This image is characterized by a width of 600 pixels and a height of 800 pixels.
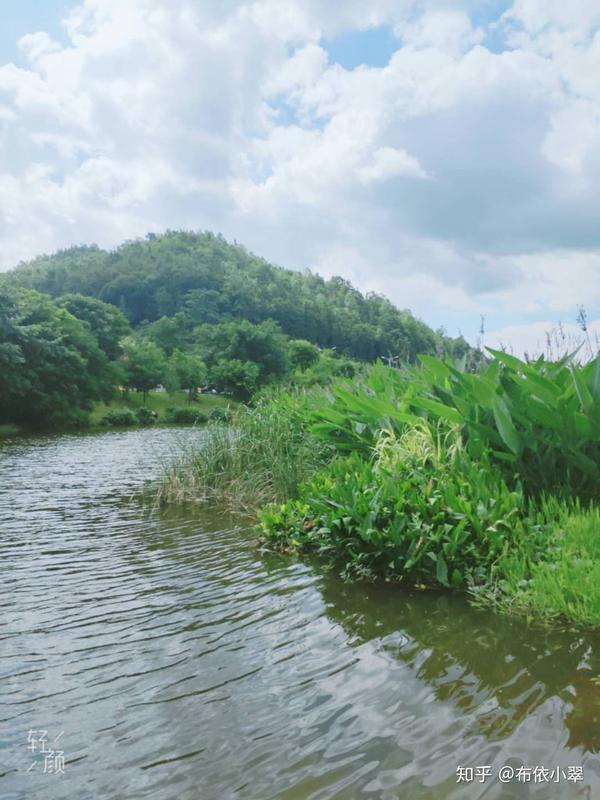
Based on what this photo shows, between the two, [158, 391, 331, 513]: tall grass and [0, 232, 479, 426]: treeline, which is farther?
[0, 232, 479, 426]: treeline

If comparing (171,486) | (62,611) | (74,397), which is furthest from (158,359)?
(62,611)

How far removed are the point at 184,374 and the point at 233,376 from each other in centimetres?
514

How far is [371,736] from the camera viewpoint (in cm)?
248

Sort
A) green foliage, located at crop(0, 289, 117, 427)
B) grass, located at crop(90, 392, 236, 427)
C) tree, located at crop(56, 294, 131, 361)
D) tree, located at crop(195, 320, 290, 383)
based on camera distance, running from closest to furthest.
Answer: green foliage, located at crop(0, 289, 117, 427) → grass, located at crop(90, 392, 236, 427) → tree, located at crop(56, 294, 131, 361) → tree, located at crop(195, 320, 290, 383)

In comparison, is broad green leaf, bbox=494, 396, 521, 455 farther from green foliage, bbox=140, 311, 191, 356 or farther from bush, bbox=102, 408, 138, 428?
green foliage, bbox=140, 311, 191, 356

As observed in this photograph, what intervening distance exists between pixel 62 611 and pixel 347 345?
344ft

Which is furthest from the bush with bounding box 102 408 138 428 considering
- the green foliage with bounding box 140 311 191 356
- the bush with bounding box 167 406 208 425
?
the green foliage with bounding box 140 311 191 356

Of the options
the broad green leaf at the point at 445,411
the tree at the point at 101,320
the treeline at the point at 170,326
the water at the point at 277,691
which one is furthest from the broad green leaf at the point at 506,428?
the tree at the point at 101,320

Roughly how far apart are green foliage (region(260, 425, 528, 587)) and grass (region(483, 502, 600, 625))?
20 cm

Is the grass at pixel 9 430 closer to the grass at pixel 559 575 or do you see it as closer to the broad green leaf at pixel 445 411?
the broad green leaf at pixel 445 411

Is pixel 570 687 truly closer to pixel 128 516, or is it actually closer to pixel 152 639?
pixel 152 639

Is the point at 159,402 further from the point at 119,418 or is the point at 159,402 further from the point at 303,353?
the point at 303,353

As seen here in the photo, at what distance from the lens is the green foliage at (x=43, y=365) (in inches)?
1260

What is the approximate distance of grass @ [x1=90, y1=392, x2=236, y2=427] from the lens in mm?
45150
